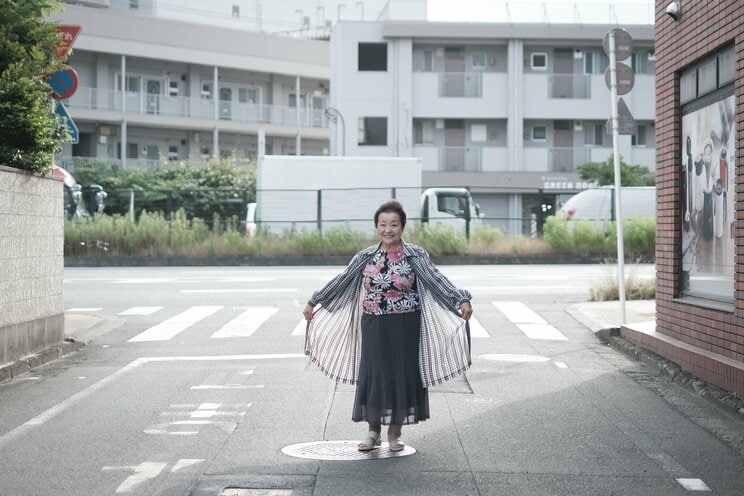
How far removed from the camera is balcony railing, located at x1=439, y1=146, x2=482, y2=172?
5022 centimetres

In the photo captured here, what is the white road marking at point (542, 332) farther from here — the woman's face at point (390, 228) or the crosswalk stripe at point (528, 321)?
the woman's face at point (390, 228)

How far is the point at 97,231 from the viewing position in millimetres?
32000

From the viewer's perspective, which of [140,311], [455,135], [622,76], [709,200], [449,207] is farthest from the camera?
[455,135]

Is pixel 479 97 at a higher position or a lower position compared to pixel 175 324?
higher

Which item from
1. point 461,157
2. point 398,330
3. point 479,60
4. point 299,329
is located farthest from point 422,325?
point 479,60

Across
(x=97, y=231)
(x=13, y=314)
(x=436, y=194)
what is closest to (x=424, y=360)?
(x=13, y=314)

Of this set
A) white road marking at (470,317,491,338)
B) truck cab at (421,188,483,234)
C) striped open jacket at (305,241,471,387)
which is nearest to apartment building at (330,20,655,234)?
truck cab at (421,188,483,234)

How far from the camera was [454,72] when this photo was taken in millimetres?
50312

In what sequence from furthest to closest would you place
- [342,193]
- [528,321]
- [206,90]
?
[206,90], [342,193], [528,321]

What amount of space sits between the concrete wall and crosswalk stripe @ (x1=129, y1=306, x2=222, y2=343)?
1.51 m

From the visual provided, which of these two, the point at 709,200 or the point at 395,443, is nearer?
the point at 395,443

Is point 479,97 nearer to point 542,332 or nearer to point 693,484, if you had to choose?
point 542,332

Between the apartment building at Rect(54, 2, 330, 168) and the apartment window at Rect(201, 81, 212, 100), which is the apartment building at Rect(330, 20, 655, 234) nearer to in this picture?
the apartment building at Rect(54, 2, 330, 168)

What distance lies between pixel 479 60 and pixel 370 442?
44.8m
